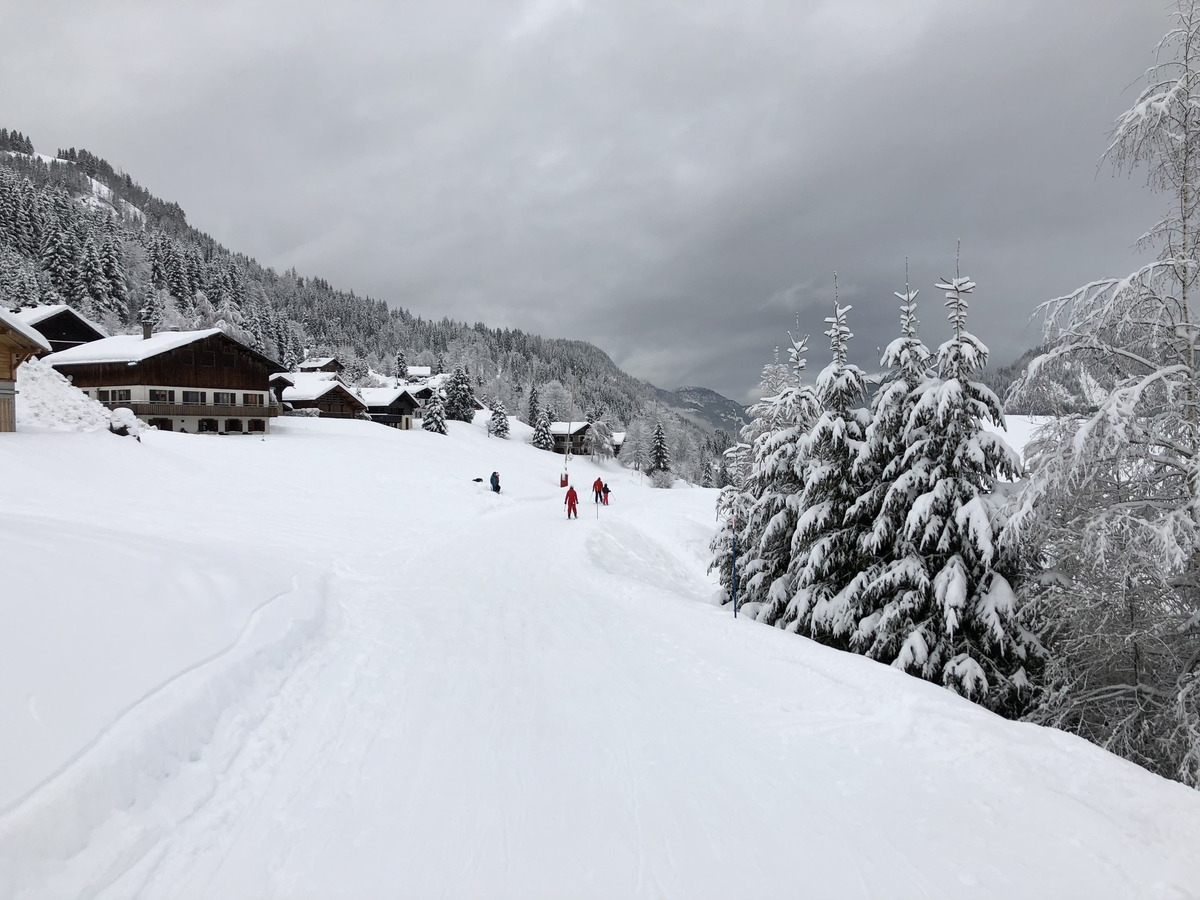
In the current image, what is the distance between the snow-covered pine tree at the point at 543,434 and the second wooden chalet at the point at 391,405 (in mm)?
18753

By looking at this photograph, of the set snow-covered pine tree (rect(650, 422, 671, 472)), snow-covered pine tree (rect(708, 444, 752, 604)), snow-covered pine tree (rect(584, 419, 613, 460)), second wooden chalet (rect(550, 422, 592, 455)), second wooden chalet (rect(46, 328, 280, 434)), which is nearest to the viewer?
snow-covered pine tree (rect(708, 444, 752, 604))

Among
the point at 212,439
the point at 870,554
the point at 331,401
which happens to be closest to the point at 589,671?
the point at 870,554

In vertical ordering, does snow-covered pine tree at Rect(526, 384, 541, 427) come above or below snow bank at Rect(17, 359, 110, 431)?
above

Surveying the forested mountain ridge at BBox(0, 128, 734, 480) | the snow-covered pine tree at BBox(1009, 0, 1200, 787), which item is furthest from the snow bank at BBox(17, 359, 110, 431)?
the forested mountain ridge at BBox(0, 128, 734, 480)

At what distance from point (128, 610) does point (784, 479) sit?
1251 centimetres

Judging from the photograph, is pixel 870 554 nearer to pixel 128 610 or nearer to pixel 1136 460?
pixel 1136 460

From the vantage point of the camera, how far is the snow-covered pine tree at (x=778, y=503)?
44.1 feet

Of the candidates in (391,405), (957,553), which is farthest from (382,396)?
(957,553)

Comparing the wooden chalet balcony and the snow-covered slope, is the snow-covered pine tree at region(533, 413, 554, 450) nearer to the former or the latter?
the wooden chalet balcony

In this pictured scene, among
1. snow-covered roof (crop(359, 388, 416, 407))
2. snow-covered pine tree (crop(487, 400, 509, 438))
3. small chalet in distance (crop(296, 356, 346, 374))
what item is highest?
small chalet in distance (crop(296, 356, 346, 374))

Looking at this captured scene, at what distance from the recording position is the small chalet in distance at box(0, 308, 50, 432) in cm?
1948

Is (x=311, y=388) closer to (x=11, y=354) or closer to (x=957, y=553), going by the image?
(x=11, y=354)

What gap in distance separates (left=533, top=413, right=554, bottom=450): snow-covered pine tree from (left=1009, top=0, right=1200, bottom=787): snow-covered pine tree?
79871mm

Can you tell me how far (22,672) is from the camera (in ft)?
15.8
